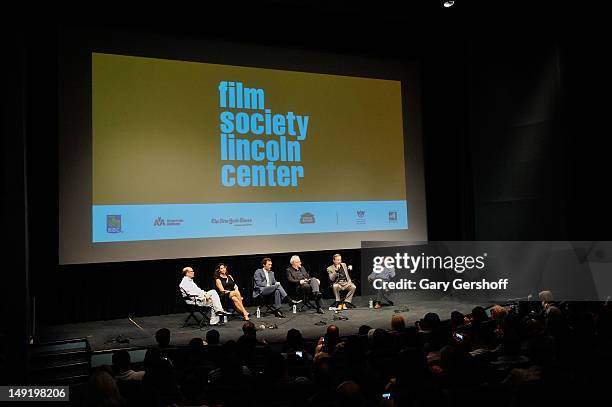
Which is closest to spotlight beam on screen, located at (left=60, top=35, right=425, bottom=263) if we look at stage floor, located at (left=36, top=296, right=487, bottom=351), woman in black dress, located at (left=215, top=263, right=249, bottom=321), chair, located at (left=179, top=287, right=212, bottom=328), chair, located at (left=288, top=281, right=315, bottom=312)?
woman in black dress, located at (left=215, top=263, right=249, bottom=321)

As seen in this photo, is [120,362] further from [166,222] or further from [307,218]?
[307,218]

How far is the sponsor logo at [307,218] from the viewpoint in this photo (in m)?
7.96

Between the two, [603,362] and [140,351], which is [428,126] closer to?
[140,351]

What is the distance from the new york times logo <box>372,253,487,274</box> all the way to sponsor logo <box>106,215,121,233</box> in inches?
147

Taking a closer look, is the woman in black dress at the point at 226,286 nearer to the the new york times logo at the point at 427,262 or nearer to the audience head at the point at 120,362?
the the new york times logo at the point at 427,262

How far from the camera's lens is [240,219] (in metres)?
7.53

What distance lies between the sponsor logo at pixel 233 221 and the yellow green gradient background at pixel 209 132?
264mm

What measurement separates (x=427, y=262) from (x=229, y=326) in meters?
3.82

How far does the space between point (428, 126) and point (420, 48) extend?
4.22ft

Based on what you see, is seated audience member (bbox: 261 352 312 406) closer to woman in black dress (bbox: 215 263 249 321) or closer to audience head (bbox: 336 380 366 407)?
audience head (bbox: 336 380 366 407)

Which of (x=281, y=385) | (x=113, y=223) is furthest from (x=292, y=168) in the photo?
(x=281, y=385)

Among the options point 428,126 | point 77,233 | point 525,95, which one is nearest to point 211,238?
point 77,233

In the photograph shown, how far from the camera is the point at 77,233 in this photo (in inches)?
264

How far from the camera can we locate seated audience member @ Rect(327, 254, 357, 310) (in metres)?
7.95
